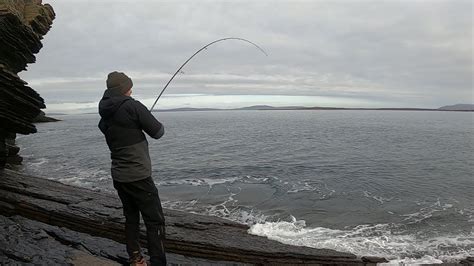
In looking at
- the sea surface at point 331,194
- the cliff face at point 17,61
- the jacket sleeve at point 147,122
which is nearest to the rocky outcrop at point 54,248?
the jacket sleeve at point 147,122

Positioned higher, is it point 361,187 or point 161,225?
point 161,225

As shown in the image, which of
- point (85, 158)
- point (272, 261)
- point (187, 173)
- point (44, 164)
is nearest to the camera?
point (272, 261)

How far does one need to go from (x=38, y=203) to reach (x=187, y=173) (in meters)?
13.6

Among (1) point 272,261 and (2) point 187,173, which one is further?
(2) point 187,173

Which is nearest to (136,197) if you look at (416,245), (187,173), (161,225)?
(161,225)

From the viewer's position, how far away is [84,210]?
8.43m

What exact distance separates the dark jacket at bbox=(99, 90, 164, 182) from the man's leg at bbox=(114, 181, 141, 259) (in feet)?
0.63

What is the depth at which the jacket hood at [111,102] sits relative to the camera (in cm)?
450

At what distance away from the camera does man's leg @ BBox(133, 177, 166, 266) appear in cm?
475

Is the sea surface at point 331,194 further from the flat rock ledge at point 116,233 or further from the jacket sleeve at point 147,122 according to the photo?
the jacket sleeve at point 147,122

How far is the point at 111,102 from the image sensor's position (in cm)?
452

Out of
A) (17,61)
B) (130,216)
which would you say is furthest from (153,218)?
(17,61)

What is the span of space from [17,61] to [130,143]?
356 inches

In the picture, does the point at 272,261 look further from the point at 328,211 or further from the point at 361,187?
the point at 361,187
